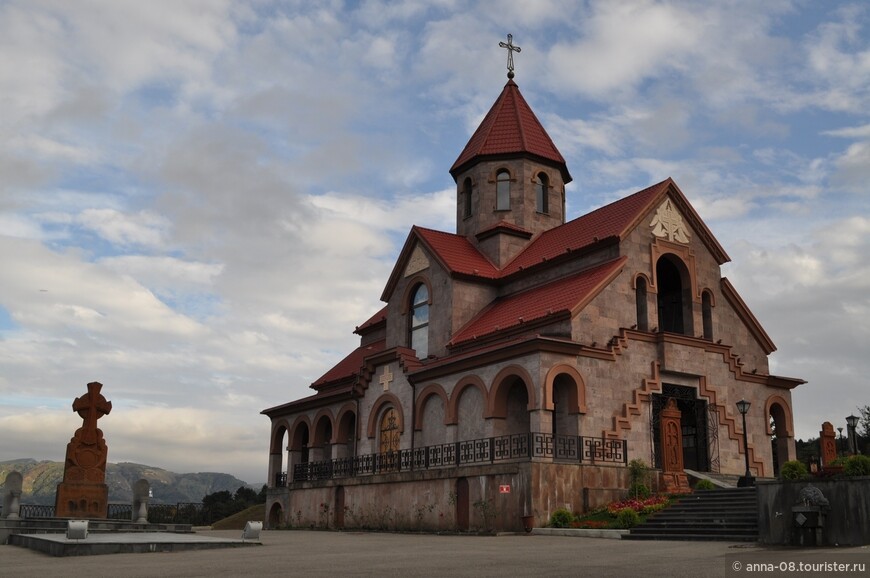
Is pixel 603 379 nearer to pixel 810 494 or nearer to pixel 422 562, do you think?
pixel 810 494

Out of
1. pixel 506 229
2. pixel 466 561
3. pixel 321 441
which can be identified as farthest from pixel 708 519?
pixel 321 441

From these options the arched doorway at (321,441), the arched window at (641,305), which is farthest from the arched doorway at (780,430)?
the arched doorway at (321,441)

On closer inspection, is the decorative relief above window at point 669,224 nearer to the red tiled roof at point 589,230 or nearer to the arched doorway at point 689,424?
the red tiled roof at point 589,230

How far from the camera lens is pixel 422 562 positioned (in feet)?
43.3

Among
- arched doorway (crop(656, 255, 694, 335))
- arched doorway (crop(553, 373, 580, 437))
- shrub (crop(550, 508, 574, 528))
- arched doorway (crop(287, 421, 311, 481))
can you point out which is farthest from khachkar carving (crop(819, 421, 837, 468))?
arched doorway (crop(287, 421, 311, 481))

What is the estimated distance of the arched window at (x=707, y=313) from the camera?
2936cm

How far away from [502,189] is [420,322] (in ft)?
22.2

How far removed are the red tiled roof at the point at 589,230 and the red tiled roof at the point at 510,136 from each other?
3.89 metres

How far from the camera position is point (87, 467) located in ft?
89.9

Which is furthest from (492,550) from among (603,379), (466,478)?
(603,379)

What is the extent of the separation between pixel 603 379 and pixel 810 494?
10839 mm

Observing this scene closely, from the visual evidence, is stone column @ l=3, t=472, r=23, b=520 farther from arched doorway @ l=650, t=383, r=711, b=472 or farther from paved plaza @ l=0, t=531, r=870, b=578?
arched doorway @ l=650, t=383, r=711, b=472

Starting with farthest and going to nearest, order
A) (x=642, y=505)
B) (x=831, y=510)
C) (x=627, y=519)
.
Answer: (x=642, y=505) → (x=627, y=519) → (x=831, y=510)

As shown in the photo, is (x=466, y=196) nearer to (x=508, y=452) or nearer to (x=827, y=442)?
(x=508, y=452)
